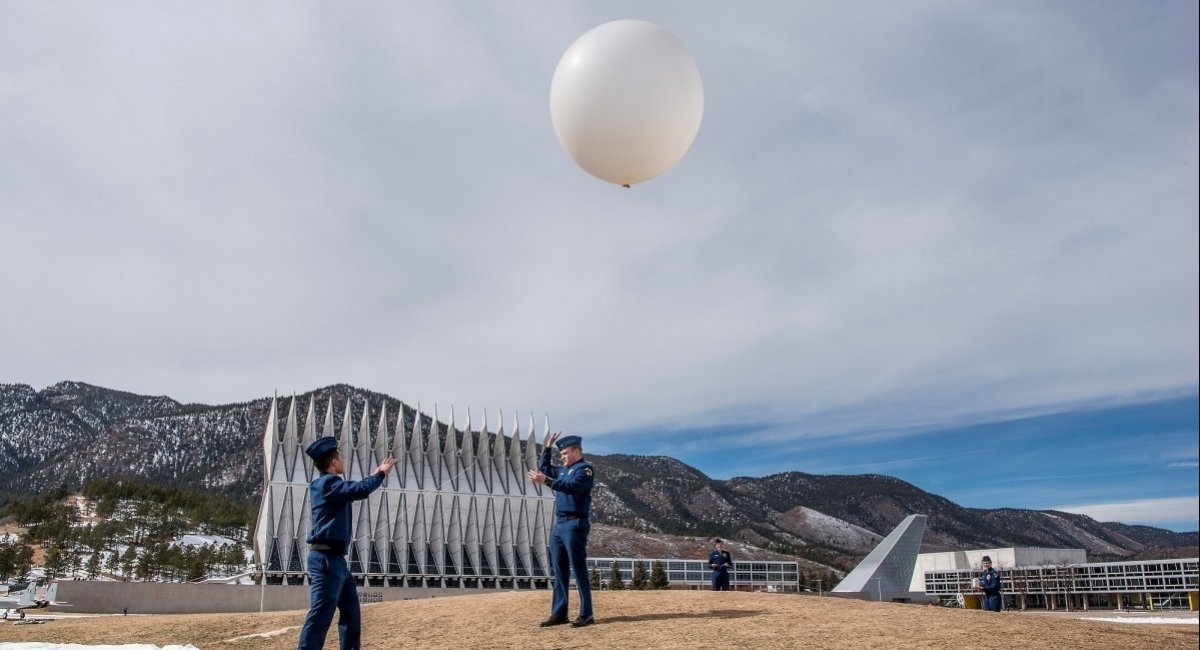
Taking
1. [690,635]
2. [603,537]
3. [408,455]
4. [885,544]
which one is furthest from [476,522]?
[603,537]

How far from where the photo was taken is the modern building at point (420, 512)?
62594 mm

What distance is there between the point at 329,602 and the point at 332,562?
0.36 m

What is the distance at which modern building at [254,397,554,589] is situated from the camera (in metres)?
62.6

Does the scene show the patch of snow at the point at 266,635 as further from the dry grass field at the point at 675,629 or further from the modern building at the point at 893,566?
the modern building at the point at 893,566

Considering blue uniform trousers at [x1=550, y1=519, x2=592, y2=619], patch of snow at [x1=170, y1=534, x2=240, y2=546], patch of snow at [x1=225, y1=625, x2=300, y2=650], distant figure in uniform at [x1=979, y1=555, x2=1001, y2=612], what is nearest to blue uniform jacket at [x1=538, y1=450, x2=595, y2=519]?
blue uniform trousers at [x1=550, y1=519, x2=592, y2=619]

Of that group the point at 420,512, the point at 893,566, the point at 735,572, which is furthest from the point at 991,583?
the point at 735,572

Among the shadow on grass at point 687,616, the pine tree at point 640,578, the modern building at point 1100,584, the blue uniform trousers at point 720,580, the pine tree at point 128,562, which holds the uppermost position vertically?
the shadow on grass at point 687,616

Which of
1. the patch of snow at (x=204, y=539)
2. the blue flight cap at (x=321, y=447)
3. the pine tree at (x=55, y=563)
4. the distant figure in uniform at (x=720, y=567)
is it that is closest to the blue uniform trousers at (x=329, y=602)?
the blue flight cap at (x=321, y=447)

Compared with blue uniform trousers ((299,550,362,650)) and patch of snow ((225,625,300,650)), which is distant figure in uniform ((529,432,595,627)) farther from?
patch of snow ((225,625,300,650))

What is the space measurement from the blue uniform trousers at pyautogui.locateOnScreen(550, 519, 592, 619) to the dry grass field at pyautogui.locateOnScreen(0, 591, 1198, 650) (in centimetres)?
29

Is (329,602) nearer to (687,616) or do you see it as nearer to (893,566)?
(687,616)

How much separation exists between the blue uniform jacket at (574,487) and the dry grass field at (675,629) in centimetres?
136

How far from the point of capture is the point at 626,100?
7457 millimetres

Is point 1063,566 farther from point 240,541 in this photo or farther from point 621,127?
point 240,541
